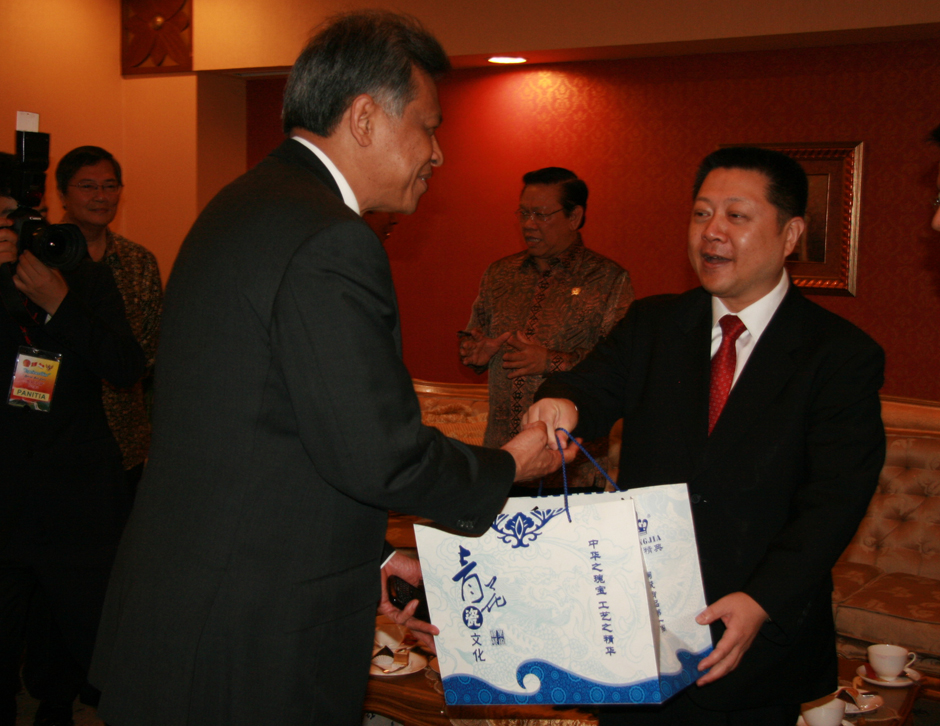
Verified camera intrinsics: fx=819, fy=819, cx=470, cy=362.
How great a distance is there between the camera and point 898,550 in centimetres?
376

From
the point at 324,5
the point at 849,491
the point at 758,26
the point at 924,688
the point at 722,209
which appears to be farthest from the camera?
the point at 324,5

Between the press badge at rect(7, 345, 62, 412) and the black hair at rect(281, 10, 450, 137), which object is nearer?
the black hair at rect(281, 10, 450, 137)

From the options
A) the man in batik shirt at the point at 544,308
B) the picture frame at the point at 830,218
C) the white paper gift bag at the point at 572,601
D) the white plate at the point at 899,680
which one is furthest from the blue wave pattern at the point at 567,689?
the picture frame at the point at 830,218

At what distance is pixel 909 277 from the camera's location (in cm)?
419

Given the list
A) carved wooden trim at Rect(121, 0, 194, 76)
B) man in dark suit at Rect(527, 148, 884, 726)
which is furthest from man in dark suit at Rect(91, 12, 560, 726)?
carved wooden trim at Rect(121, 0, 194, 76)

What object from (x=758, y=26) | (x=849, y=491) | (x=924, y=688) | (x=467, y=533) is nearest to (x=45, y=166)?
(x=467, y=533)

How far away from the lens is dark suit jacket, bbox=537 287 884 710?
1501mm

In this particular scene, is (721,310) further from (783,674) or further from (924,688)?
(924,688)

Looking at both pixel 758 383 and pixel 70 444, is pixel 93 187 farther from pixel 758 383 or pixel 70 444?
pixel 758 383

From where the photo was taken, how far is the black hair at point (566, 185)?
11.1 ft

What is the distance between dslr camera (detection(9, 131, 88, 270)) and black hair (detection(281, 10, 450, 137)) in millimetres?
1264

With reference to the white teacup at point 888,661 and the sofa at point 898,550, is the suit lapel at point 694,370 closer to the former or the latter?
the white teacup at point 888,661

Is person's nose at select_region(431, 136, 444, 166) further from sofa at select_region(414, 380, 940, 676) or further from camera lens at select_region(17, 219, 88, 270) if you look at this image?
sofa at select_region(414, 380, 940, 676)

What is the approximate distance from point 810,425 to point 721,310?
1.05 ft
